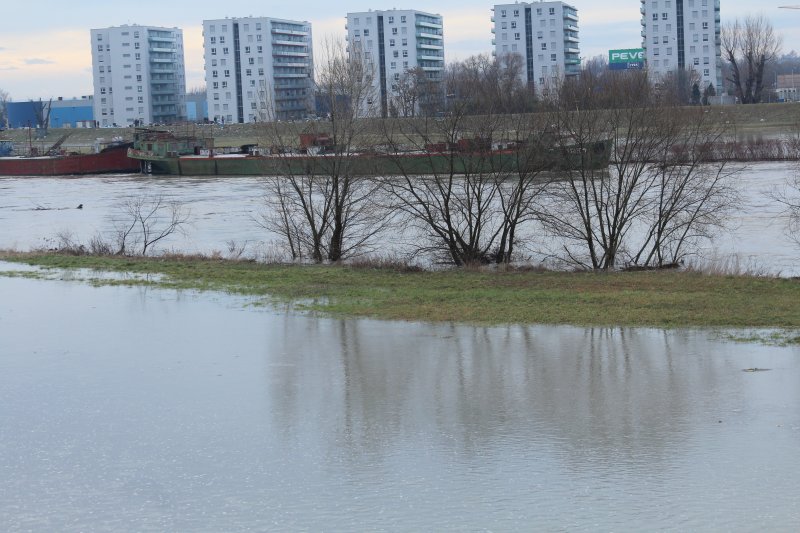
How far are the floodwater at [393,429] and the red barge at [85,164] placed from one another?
6428 centimetres

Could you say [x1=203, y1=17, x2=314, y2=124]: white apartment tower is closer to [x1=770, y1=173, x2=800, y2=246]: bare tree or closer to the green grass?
[x1=770, y1=173, x2=800, y2=246]: bare tree

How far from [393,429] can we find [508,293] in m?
7.42

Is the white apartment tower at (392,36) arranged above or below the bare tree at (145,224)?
above

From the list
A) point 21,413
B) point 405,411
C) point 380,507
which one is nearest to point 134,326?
point 21,413

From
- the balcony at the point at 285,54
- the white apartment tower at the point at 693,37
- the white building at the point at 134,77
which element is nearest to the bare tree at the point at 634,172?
the white apartment tower at the point at 693,37

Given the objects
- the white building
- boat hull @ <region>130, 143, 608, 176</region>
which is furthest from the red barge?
the white building

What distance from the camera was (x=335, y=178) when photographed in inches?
886

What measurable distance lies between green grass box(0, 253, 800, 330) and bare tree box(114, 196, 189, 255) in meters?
4.90

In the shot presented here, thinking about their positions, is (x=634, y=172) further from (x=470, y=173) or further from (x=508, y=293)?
(x=508, y=293)

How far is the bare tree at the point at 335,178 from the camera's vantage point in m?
22.7

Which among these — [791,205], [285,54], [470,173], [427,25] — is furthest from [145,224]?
[427,25]

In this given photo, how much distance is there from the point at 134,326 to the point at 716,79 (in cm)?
11962

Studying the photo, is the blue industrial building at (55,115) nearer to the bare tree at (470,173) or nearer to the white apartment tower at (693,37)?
the white apartment tower at (693,37)

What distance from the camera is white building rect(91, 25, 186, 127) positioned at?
13925 cm
